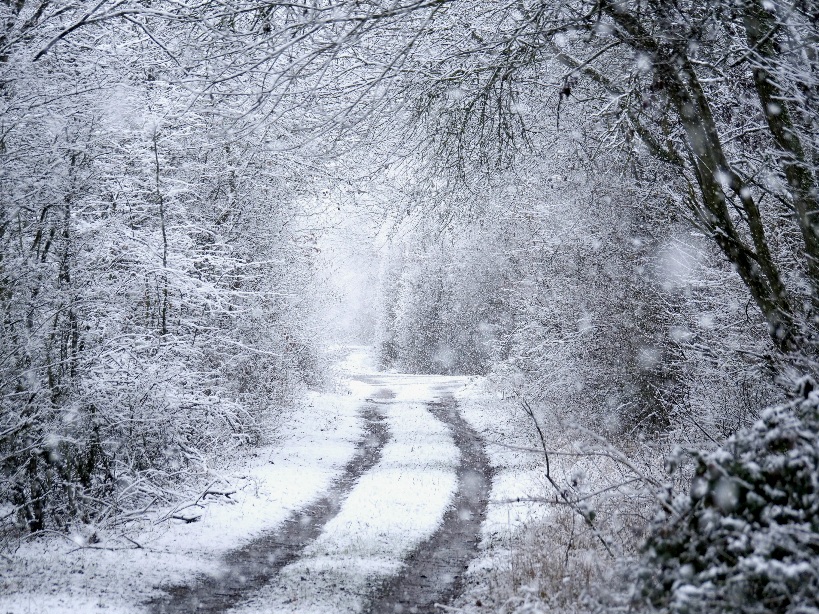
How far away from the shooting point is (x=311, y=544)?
876cm

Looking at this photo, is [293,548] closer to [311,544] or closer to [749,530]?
[311,544]

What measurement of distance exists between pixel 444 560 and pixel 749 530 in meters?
5.47

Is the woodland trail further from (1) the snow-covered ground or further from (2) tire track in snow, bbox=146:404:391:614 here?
(1) the snow-covered ground

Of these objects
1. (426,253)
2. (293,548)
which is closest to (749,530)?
(293,548)

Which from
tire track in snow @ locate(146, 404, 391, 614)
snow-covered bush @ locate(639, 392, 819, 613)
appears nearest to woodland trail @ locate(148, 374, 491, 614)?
tire track in snow @ locate(146, 404, 391, 614)

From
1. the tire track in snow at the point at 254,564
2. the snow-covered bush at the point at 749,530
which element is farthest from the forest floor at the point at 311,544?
the snow-covered bush at the point at 749,530

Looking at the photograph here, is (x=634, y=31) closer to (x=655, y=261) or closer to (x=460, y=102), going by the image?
(x=460, y=102)

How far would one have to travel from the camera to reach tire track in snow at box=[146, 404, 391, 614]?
20.9 feet

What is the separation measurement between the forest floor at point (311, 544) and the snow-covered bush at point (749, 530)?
1171 mm

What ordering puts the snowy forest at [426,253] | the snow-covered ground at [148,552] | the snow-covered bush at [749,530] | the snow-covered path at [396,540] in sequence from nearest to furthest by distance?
the snow-covered bush at [749,530] → the snowy forest at [426,253] → the snow-covered ground at [148,552] → the snow-covered path at [396,540]

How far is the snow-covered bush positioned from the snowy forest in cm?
2

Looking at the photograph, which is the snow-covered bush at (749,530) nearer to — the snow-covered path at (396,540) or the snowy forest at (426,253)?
the snowy forest at (426,253)

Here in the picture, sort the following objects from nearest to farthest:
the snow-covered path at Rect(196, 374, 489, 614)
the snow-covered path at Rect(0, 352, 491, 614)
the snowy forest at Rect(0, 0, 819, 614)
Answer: the snowy forest at Rect(0, 0, 819, 614), the snow-covered path at Rect(0, 352, 491, 614), the snow-covered path at Rect(196, 374, 489, 614)

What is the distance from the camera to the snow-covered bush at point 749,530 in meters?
2.91
